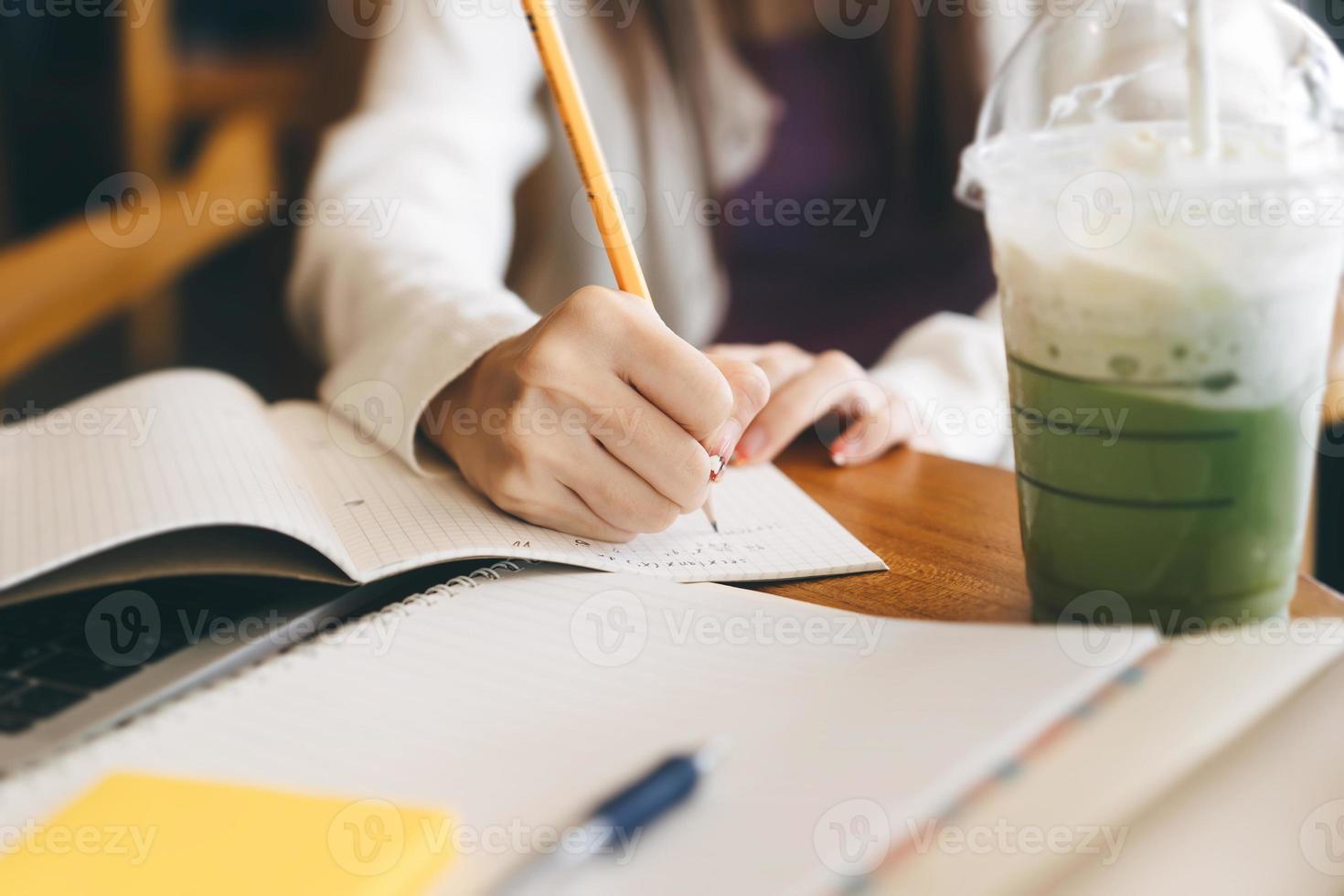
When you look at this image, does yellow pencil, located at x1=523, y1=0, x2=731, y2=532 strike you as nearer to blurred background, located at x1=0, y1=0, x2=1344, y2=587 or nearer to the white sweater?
the white sweater

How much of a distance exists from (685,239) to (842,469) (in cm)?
68

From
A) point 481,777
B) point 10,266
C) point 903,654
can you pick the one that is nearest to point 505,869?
point 481,777

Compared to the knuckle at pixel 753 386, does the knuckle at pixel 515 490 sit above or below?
below

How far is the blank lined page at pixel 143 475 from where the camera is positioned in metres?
0.43

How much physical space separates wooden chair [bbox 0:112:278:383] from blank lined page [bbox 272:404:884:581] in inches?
42.6

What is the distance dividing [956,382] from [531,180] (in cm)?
70

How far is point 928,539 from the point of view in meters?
0.51

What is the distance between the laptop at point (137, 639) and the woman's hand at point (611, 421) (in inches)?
2.1

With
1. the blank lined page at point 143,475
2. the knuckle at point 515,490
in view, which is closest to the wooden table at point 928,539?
the knuckle at point 515,490

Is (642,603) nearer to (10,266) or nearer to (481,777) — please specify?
(481,777)

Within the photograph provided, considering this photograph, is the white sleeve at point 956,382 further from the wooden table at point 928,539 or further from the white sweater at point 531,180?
the wooden table at point 928,539

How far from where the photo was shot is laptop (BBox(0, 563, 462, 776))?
1.18ft

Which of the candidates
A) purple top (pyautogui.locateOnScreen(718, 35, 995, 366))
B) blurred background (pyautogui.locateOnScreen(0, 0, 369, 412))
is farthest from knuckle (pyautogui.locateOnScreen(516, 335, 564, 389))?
A: blurred background (pyautogui.locateOnScreen(0, 0, 369, 412))

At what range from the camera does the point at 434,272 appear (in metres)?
0.73
